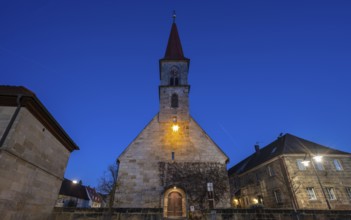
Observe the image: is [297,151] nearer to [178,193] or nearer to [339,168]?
[339,168]

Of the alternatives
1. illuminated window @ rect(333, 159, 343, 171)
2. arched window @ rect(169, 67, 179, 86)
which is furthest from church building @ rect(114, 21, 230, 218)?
illuminated window @ rect(333, 159, 343, 171)

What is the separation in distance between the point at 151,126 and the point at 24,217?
1048 centimetres

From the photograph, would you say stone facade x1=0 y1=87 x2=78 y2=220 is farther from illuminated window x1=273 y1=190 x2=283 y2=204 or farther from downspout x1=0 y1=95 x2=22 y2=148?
illuminated window x1=273 y1=190 x2=283 y2=204

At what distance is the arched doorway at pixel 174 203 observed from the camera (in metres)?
13.0

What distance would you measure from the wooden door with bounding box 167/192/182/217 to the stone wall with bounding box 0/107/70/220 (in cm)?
750

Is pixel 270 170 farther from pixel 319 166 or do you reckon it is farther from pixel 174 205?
pixel 174 205

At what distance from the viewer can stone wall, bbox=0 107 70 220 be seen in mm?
5984

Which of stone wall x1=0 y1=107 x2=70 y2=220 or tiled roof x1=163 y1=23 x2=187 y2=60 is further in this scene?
tiled roof x1=163 y1=23 x2=187 y2=60

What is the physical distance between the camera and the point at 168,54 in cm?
2355

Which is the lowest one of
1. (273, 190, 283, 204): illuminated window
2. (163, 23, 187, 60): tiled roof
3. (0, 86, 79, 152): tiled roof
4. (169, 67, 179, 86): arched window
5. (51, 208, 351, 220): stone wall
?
(51, 208, 351, 220): stone wall

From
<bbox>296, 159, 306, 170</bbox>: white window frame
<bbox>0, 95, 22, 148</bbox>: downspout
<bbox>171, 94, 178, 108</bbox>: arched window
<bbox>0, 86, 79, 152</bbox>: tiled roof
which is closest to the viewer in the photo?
<bbox>0, 95, 22, 148</bbox>: downspout

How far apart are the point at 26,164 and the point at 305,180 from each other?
72.9 ft

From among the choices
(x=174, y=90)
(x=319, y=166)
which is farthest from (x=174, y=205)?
(x=319, y=166)

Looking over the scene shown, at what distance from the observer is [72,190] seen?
33875mm
